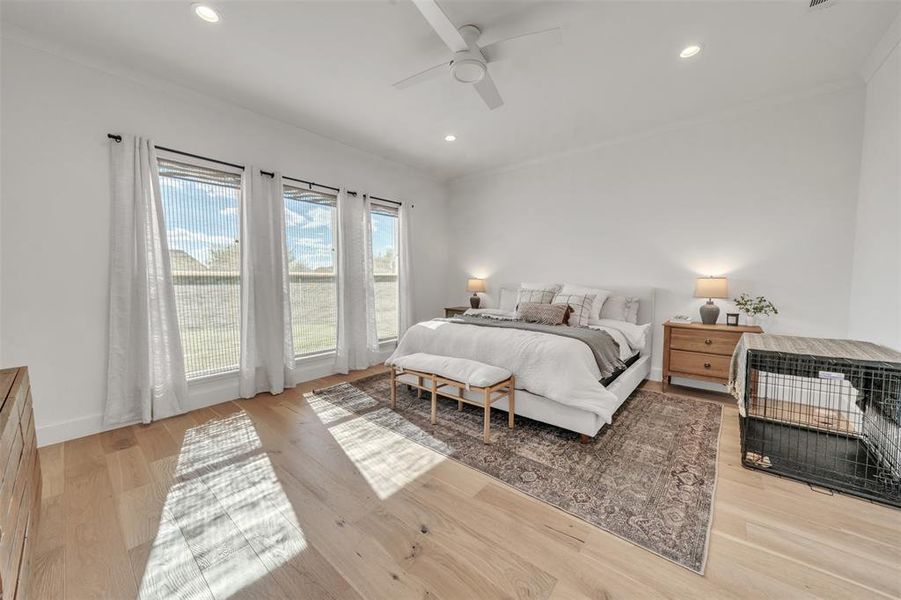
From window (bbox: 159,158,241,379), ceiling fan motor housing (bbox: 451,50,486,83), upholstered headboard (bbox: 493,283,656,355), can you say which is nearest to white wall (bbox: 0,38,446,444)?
window (bbox: 159,158,241,379)

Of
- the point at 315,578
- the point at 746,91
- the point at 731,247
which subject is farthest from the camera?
the point at 731,247

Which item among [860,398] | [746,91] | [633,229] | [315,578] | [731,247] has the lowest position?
[315,578]

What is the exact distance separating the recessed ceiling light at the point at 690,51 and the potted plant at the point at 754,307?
2.15 metres

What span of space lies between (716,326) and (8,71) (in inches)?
222

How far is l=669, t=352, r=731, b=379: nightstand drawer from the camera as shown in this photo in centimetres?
305

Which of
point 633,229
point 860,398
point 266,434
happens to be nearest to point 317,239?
point 266,434

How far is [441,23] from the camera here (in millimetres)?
1838

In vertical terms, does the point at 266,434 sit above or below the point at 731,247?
below

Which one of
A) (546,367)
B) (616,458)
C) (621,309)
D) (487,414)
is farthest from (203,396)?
(621,309)

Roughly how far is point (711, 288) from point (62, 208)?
5238 mm

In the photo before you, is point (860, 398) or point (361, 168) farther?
point (361, 168)

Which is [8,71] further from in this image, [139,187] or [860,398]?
[860,398]

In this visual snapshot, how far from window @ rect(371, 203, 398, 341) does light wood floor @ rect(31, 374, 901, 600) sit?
8.37 ft

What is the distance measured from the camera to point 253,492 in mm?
1883
